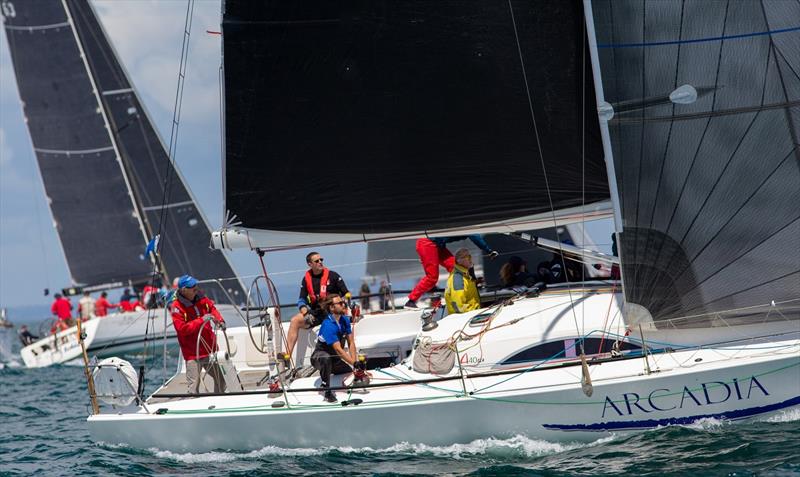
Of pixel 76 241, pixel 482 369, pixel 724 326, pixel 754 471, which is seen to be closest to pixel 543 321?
pixel 482 369

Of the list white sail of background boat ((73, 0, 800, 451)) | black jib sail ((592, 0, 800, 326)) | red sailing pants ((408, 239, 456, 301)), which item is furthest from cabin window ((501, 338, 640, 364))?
red sailing pants ((408, 239, 456, 301))

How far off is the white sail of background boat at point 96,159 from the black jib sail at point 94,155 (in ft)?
0.09

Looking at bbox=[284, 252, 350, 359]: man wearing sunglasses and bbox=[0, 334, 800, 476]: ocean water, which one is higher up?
bbox=[284, 252, 350, 359]: man wearing sunglasses

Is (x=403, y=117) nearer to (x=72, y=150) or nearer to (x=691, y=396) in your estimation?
(x=691, y=396)

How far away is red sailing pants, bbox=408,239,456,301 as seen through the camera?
425 inches

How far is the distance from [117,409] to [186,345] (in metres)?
0.92

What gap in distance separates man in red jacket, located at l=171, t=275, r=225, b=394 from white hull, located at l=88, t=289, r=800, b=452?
38cm

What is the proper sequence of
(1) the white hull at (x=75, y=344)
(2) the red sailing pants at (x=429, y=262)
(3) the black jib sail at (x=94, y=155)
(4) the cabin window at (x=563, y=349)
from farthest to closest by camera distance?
(3) the black jib sail at (x=94, y=155) < (1) the white hull at (x=75, y=344) < (2) the red sailing pants at (x=429, y=262) < (4) the cabin window at (x=563, y=349)

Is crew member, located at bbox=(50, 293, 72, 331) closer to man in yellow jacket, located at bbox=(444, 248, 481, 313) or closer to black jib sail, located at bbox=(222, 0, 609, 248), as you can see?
black jib sail, located at bbox=(222, 0, 609, 248)

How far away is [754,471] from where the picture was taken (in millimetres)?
7008

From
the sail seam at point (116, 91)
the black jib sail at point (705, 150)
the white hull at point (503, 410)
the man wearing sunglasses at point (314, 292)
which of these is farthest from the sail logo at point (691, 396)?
the sail seam at point (116, 91)

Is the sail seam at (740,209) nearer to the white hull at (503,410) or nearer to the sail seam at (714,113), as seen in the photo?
the sail seam at (714,113)

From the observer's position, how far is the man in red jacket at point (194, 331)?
9312 millimetres

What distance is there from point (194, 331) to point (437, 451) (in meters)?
2.84
